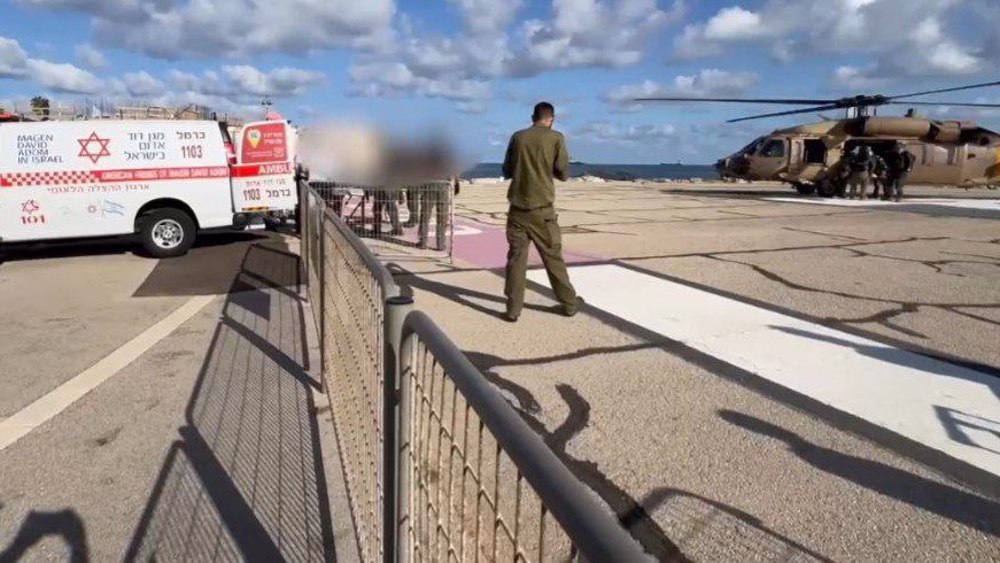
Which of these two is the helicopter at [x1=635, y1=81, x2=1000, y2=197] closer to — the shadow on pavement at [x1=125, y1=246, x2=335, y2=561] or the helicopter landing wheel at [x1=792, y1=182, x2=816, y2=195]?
the helicopter landing wheel at [x1=792, y1=182, x2=816, y2=195]

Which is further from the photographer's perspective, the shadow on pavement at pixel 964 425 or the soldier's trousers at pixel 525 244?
the soldier's trousers at pixel 525 244

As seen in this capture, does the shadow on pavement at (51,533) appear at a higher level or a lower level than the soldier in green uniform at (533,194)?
lower

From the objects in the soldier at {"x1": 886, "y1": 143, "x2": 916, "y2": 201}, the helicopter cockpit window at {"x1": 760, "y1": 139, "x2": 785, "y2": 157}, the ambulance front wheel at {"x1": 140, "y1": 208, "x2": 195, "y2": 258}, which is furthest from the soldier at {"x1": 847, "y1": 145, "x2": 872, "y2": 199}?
the ambulance front wheel at {"x1": 140, "y1": 208, "x2": 195, "y2": 258}

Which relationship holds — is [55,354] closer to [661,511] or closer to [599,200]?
[661,511]

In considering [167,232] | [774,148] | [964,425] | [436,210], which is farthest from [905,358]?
[774,148]

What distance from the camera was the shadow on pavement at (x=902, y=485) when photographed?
3029mm

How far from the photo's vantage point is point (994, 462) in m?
3.53

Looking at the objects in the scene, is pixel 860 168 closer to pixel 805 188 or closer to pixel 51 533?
pixel 805 188

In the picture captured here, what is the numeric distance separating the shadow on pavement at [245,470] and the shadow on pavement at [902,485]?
8.68 feet

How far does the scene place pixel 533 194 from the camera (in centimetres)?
598

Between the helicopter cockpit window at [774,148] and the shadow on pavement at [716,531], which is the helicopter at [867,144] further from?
the shadow on pavement at [716,531]

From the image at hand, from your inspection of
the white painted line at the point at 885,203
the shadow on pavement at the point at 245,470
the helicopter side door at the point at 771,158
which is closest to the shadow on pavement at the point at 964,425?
the shadow on pavement at the point at 245,470

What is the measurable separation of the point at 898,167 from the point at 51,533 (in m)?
24.3

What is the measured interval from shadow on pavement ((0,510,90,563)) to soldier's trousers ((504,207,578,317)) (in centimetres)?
396
